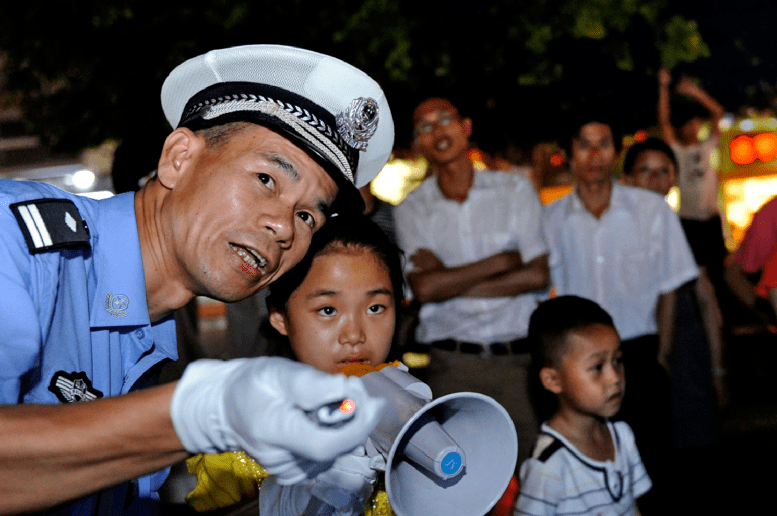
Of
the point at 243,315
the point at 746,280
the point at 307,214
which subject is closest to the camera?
the point at 307,214

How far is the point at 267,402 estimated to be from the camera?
39.6 inches

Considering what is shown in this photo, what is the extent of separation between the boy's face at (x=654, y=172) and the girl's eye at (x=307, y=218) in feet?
13.5

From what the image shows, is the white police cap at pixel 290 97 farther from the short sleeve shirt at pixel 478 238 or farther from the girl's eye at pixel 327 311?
the short sleeve shirt at pixel 478 238

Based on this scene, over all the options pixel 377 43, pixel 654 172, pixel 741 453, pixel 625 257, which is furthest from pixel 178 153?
pixel 741 453

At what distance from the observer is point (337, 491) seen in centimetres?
166

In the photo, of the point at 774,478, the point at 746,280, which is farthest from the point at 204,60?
the point at 774,478

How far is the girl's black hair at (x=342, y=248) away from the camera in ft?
7.84

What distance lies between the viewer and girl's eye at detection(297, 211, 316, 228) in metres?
1.82

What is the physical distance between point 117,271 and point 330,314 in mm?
821

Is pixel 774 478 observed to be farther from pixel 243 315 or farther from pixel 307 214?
pixel 307 214

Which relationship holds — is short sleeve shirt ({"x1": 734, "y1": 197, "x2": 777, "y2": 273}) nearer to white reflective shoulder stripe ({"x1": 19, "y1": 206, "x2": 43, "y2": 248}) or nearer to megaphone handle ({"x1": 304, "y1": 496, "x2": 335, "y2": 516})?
megaphone handle ({"x1": 304, "y1": 496, "x2": 335, "y2": 516})

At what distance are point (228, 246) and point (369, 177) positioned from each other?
2.05 ft

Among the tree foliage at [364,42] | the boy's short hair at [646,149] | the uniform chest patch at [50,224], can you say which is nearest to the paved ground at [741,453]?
the uniform chest patch at [50,224]

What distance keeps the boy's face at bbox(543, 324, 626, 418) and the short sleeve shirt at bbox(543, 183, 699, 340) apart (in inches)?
44.0
